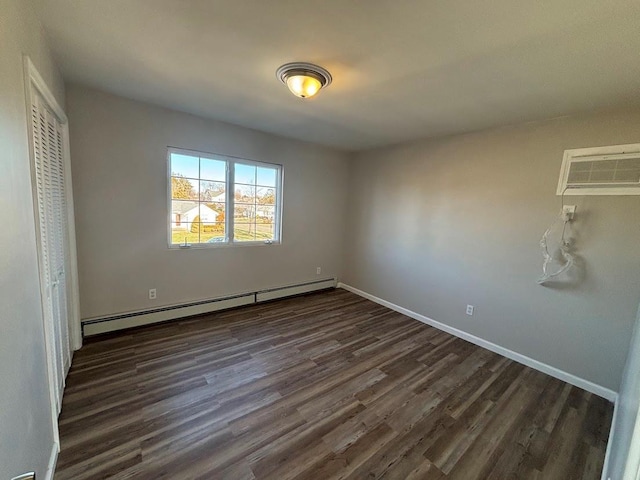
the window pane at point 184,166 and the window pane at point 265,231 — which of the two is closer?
the window pane at point 184,166

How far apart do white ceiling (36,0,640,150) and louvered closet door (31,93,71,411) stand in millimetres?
564

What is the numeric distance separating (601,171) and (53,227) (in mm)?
4319

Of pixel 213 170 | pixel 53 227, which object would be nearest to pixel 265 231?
pixel 213 170

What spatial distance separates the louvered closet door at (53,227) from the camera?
145 centimetres

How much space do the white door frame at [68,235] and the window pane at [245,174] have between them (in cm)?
163

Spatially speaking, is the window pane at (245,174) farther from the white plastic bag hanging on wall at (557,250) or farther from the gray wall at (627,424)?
the gray wall at (627,424)

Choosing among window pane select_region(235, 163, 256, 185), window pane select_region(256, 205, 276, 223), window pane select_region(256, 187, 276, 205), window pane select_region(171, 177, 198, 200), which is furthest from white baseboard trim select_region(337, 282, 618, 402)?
window pane select_region(171, 177, 198, 200)

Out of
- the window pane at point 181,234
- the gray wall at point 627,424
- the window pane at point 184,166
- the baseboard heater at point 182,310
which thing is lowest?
the baseboard heater at point 182,310

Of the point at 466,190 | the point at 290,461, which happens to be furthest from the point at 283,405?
the point at 466,190

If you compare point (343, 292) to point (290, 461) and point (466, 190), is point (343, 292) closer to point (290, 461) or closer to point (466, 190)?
point (466, 190)

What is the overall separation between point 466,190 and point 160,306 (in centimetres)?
388

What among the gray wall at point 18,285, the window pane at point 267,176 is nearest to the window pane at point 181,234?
the window pane at point 267,176

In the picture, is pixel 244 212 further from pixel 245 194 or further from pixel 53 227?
pixel 53 227

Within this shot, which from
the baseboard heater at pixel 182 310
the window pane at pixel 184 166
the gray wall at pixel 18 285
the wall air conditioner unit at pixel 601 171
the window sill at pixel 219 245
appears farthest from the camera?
the window sill at pixel 219 245
